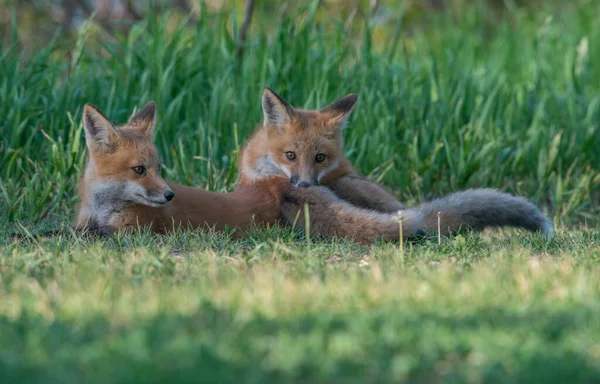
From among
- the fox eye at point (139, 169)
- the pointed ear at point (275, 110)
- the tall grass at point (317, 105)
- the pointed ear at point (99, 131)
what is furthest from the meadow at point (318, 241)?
the pointed ear at point (275, 110)

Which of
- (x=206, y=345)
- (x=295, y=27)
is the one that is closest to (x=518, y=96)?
(x=295, y=27)

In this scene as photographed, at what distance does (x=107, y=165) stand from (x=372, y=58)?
389 cm

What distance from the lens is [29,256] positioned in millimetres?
4527

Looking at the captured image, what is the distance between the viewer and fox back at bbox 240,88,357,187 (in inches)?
245

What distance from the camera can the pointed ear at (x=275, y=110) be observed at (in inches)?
249

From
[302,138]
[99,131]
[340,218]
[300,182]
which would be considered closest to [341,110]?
[302,138]

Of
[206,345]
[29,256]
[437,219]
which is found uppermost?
[206,345]

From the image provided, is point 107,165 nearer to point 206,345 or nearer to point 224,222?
point 224,222

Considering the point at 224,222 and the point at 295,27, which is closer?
the point at 224,222

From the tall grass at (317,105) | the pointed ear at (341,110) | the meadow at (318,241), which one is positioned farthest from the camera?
the tall grass at (317,105)

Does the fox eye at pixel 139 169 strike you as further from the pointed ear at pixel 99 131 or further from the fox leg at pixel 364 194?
the fox leg at pixel 364 194

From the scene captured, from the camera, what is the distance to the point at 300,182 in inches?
240

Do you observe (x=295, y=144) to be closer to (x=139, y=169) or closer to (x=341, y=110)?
(x=341, y=110)

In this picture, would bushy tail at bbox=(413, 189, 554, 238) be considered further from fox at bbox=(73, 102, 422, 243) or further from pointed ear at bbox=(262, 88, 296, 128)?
pointed ear at bbox=(262, 88, 296, 128)
